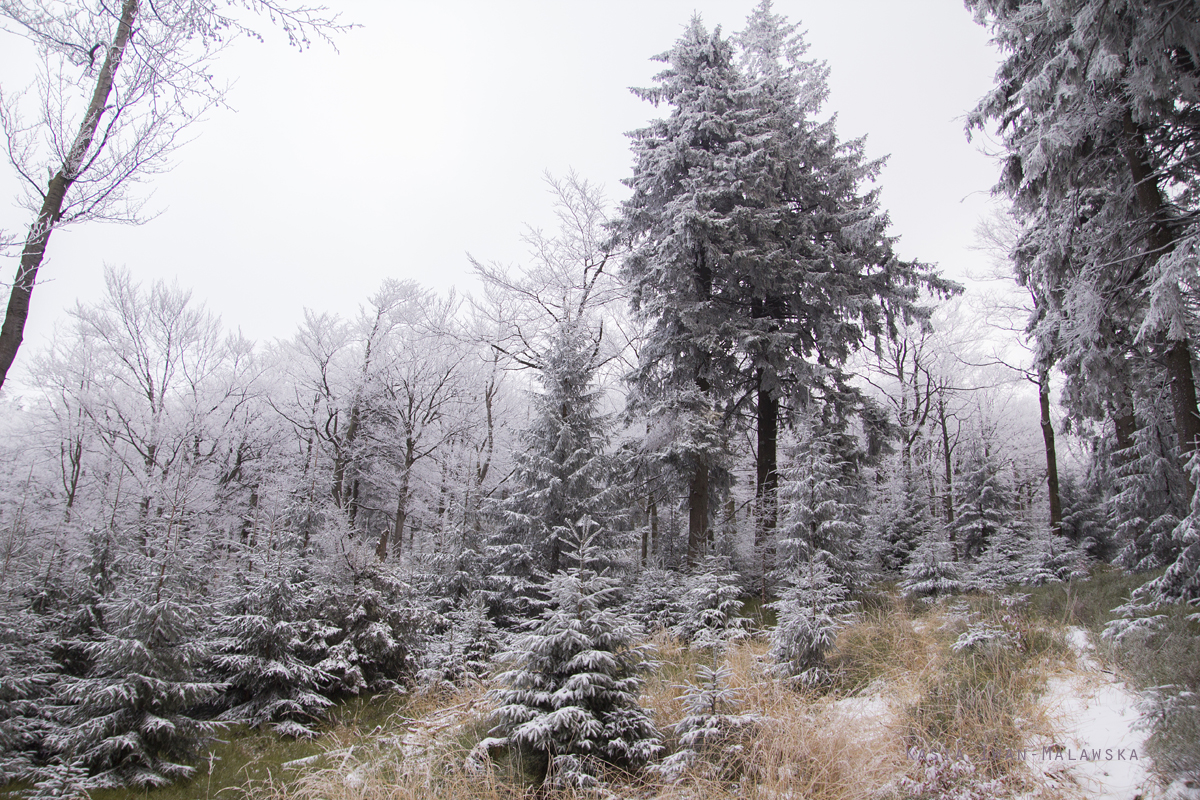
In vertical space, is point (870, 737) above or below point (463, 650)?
above

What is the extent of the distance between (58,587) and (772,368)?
13228 millimetres

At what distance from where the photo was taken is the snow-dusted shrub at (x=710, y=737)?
4105mm

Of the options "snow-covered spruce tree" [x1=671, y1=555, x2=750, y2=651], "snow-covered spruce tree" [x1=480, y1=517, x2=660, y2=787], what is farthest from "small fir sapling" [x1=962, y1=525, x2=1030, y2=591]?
"snow-covered spruce tree" [x1=480, y1=517, x2=660, y2=787]

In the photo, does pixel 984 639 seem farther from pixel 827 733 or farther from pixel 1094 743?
pixel 827 733

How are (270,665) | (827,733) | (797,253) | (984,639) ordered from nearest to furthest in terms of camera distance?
1. (827,733)
2. (984,639)
3. (270,665)
4. (797,253)

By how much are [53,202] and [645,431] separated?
Answer: 1098 centimetres

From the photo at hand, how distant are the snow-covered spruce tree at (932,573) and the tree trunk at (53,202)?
12.0m

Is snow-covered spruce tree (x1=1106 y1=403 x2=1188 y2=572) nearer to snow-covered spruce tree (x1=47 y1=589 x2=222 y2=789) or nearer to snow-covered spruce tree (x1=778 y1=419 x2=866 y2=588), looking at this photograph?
snow-covered spruce tree (x1=778 y1=419 x2=866 y2=588)

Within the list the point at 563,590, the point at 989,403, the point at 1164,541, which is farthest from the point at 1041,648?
the point at 989,403

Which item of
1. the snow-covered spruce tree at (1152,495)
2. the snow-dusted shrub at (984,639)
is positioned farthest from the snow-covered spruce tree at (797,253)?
the snow-dusted shrub at (984,639)

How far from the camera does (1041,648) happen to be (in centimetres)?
568

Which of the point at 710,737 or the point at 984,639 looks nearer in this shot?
the point at 710,737

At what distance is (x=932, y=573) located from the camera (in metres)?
9.28

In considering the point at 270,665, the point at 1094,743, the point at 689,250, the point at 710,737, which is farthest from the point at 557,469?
the point at 1094,743
